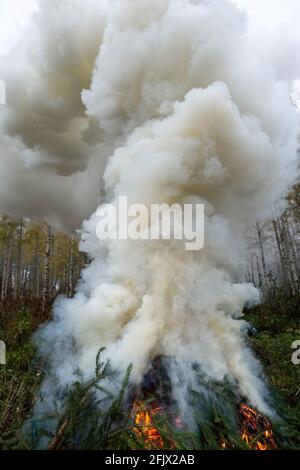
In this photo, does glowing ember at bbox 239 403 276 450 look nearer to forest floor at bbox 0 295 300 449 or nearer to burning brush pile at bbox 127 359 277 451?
burning brush pile at bbox 127 359 277 451

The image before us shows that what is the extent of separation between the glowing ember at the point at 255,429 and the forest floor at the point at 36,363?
383 millimetres

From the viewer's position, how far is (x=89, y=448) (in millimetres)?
3859

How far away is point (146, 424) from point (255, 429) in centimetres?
193

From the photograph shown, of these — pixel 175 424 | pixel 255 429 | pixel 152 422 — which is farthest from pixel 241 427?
pixel 152 422

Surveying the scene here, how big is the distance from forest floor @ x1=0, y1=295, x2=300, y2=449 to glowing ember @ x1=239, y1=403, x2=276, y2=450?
383 millimetres

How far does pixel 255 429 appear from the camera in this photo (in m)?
4.77

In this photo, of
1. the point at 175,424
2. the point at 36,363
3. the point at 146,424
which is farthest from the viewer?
the point at 36,363

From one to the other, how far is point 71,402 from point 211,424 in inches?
88.0

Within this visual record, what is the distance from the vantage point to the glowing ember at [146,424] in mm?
4062

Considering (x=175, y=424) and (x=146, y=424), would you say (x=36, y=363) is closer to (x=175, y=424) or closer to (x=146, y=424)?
(x=146, y=424)

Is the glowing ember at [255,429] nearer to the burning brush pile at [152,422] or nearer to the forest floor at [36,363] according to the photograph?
the burning brush pile at [152,422]

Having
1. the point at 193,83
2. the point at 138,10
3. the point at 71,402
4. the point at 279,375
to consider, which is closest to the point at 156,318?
the point at 71,402

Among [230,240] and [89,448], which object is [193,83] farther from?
[89,448]

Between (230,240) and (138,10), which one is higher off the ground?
(138,10)
